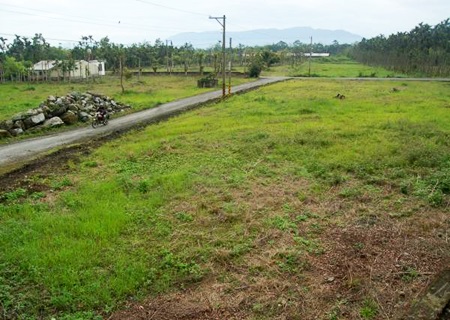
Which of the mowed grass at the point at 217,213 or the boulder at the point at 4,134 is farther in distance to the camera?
the boulder at the point at 4,134

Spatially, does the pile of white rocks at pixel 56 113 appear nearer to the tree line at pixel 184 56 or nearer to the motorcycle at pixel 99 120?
the motorcycle at pixel 99 120

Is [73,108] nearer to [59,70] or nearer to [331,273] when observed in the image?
[331,273]

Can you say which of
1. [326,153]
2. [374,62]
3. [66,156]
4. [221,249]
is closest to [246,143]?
[326,153]

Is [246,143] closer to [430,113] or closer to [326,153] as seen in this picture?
[326,153]

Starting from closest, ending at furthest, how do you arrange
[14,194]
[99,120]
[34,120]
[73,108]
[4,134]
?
[14,194]
[4,134]
[34,120]
[99,120]
[73,108]

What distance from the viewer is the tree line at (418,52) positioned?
6106 centimetres

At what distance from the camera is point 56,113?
22.6m

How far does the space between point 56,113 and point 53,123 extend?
126 cm

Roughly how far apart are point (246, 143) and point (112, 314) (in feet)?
34.4

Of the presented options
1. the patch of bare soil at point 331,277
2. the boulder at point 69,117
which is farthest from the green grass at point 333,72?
the patch of bare soil at point 331,277

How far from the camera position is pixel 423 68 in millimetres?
63938

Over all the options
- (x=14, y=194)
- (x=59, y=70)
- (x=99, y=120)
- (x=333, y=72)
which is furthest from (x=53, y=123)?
(x=333, y=72)

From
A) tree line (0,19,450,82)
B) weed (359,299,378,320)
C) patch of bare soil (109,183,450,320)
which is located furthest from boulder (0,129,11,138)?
tree line (0,19,450,82)

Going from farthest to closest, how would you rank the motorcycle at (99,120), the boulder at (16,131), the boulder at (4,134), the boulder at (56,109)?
the boulder at (56,109) < the motorcycle at (99,120) < the boulder at (16,131) < the boulder at (4,134)
